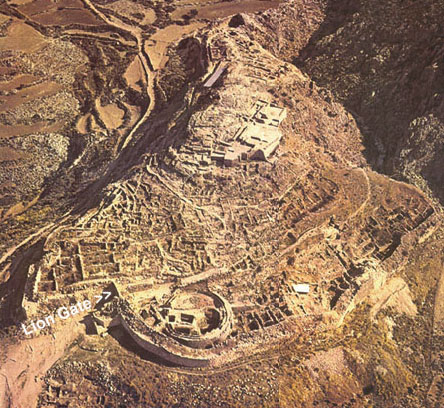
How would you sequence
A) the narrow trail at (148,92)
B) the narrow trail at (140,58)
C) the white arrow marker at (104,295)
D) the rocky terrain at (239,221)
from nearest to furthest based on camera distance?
the rocky terrain at (239,221), the white arrow marker at (104,295), the narrow trail at (148,92), the narrow trail at (140,58)

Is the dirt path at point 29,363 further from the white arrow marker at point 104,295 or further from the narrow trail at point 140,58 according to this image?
the narrow trail at point 140,58

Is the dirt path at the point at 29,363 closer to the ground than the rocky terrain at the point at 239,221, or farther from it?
closer to the ground

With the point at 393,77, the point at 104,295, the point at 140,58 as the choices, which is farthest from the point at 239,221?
the point at 140,58

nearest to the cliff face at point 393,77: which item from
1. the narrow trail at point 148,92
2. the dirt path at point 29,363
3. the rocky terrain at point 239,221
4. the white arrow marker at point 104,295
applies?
the rocky terrain at point 239,221

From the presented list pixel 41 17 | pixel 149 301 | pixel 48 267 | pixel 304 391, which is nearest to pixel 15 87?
pixel 41 17

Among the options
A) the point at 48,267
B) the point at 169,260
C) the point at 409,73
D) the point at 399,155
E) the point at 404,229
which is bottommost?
the point at 48,267

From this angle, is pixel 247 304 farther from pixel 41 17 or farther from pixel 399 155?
pixel 41 17

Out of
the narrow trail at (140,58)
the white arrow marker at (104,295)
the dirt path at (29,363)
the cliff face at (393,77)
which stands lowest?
the dirt path at (29,363)

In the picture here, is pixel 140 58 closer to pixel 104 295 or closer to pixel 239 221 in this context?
pixel 239 221
